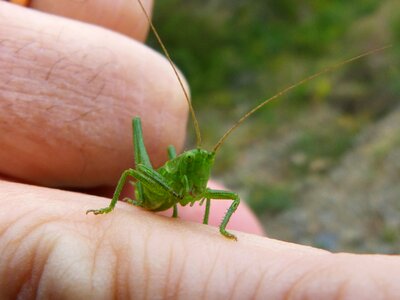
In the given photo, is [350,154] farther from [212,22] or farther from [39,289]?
[39,289]

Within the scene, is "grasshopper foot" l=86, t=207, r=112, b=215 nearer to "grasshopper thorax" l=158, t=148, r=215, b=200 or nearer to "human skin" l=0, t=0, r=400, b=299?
"human skin" l=0, t=0, r=400, b=299

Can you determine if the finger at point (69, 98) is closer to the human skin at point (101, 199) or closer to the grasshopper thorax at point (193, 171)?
the human skin at point (101, 199)

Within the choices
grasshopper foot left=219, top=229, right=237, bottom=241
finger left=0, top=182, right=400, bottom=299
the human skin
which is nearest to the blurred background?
the human skin

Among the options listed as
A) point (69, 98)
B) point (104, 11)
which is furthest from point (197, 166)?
point (104, 11)

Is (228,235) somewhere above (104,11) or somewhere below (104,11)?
below

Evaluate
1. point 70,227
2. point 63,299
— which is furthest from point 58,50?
point 63,299

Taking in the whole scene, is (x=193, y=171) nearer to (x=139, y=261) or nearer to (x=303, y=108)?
(x=139, y=261)

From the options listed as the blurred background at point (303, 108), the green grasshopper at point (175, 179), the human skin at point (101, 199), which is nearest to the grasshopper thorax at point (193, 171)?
the green grasshopper at point (175, 179)
